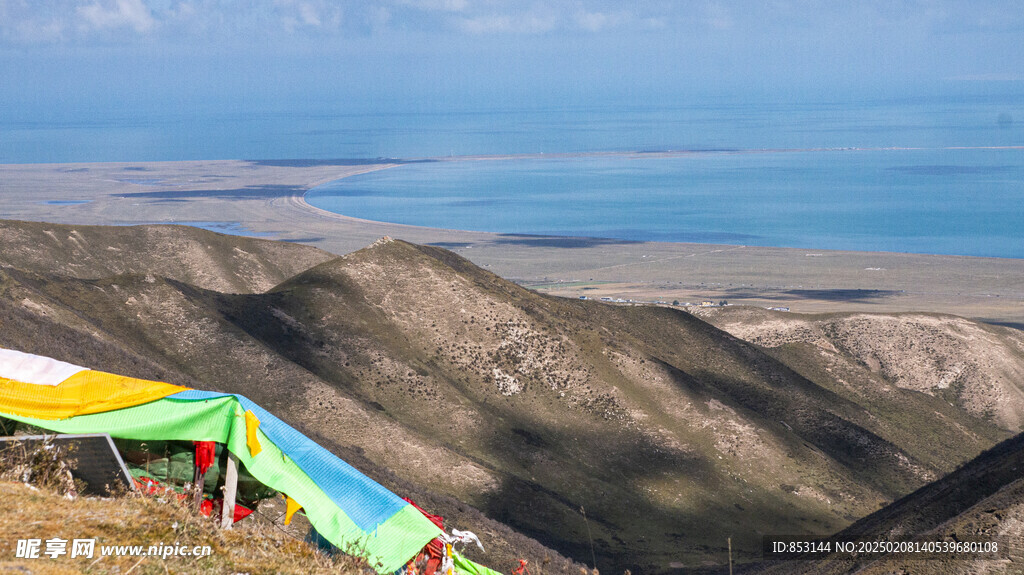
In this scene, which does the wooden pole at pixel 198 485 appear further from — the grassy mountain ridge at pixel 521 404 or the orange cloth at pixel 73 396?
the grassy mountain ridge at pixel 521 404

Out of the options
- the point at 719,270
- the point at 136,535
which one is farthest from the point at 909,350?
the point at 136,535

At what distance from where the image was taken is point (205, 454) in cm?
1156

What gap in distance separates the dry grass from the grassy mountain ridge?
18.8m

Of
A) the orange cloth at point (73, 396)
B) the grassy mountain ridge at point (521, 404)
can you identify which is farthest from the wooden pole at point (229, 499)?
the grassy mountain ridge at point (521, 404)

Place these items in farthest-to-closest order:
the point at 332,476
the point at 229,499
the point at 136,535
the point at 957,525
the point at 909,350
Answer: the point at 909,350, the point at 957,525, the point at 332,476, the point at 229,499, the point at 136,535

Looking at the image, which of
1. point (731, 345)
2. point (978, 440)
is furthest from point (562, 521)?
point (978, 440)

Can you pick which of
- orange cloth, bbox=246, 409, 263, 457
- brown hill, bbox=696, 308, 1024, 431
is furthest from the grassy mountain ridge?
orange cloth, bbox=246, 409, 263, 457

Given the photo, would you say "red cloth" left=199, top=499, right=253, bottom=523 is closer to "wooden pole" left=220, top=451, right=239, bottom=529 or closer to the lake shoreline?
"wooden pole" left=220, top=451, right=239, bottom=529

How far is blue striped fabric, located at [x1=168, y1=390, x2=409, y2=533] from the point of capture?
11.4 m

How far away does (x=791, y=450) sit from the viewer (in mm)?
50625

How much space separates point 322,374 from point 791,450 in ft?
88.8

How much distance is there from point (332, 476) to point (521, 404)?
3948cm

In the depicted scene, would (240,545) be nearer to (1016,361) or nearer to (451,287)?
(451,287)

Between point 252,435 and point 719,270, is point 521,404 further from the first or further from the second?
point 719,270
